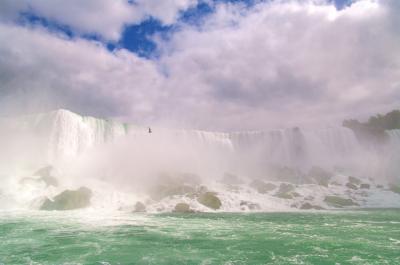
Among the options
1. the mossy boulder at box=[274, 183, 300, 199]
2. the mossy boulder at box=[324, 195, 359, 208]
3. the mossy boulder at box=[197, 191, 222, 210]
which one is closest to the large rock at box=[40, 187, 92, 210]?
the mossy boulder at box=[197, 191, 222, 210]

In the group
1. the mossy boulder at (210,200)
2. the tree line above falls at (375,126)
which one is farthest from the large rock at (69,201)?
the tree line above falls at (375,126)

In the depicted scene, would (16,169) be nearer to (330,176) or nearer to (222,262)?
(222,262)

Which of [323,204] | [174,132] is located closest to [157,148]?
[174,132]

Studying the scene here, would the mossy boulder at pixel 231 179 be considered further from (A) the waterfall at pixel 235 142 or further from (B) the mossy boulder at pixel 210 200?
(B) the mossy boulder at pixel 210 200

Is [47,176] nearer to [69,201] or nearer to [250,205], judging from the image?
[69,201]

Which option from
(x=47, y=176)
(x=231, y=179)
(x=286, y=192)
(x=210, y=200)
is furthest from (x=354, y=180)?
(x=47, y=176)

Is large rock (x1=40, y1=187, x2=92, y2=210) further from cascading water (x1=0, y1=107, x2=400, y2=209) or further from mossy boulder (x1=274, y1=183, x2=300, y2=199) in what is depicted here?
mossy boulder (x1=274, y1=183, x2=300, y2=199)
